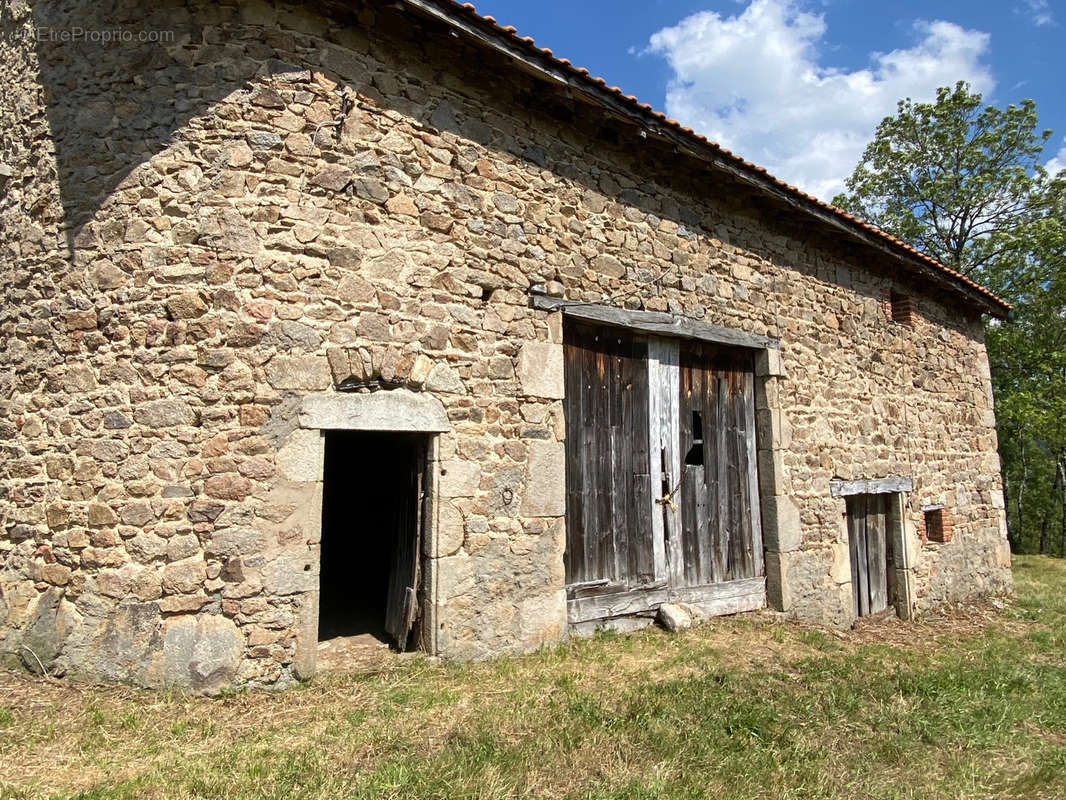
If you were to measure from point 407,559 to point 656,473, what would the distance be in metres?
2.49

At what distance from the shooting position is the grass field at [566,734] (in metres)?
3.10

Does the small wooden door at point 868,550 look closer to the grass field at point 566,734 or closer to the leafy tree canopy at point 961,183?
the grass field at point 566,734

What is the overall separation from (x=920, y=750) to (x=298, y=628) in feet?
12.3

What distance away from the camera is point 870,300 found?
28.2 ft

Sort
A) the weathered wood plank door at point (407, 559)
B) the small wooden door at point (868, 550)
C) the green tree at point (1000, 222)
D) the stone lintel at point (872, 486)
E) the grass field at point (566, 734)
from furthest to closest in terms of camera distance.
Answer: the green tree at point (1000, 222), the small wooden door at point (868, 550), the stone lintel at point (872, 486), the weathered wood plank door at point (407, 559), the grass field at point (566, 734)

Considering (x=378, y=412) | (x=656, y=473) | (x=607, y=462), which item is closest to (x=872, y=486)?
(x=656, y=473)

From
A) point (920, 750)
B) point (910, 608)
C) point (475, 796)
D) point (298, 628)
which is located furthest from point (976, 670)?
point (298, 628)

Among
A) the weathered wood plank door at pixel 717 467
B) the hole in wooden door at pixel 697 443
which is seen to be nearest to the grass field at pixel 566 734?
the weathered wood plank door at pixel 717 467

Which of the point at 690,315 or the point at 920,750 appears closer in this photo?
the point at 920,750

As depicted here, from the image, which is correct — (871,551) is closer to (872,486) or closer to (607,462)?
(872,486)

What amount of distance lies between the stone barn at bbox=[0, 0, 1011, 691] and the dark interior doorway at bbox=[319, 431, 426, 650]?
0.05m

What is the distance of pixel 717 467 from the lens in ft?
22.3

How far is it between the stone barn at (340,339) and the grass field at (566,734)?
1.20 feet

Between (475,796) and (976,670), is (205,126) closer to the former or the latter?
(475,796)
